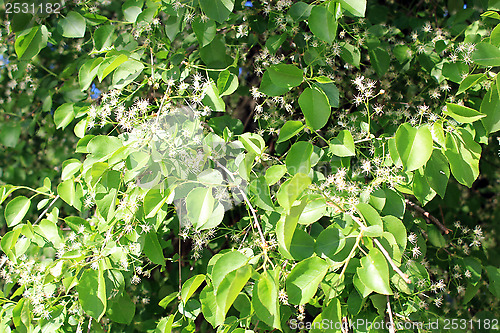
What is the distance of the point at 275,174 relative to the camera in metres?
0.74

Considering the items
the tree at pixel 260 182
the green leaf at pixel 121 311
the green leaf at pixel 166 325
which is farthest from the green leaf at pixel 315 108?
the green leaf at pixel 121 311

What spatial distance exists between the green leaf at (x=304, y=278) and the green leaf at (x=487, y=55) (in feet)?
1.68

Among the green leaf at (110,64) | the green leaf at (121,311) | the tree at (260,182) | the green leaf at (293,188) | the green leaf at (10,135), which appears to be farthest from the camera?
the green leaf at (10,135)

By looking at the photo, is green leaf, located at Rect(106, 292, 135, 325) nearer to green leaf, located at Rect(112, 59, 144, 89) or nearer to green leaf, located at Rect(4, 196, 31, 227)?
green leaf, located at Rect(4, 196, 31, 227)

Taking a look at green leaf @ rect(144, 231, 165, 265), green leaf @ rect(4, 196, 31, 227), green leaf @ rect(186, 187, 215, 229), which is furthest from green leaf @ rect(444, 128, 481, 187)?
green leaf @ rect(4, 196, 31, 227)

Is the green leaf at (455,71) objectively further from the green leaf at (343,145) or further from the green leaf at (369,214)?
the green leaf at (369,214)

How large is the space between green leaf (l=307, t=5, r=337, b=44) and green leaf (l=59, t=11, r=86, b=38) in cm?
63

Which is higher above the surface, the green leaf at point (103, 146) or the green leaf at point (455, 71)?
the green leaf at point (455, 71)

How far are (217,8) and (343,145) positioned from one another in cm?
39

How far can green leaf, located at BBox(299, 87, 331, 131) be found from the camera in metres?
0.76

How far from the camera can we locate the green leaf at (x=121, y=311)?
88 centimetres

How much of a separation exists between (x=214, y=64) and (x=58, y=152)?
39.1 inches

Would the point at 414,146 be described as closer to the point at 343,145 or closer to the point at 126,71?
the point at 343,145

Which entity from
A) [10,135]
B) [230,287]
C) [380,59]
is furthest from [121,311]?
[10,135]
